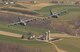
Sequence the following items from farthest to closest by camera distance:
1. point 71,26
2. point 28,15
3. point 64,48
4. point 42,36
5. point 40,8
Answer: point 40,8
point 28,15
point 71,26
point 42,36
point 64,48

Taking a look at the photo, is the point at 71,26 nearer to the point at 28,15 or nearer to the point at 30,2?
the point at 28,15

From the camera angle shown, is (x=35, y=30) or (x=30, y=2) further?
(x=30, y=2)

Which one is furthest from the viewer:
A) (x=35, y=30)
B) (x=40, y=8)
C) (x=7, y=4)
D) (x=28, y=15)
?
(x=7, y=4)

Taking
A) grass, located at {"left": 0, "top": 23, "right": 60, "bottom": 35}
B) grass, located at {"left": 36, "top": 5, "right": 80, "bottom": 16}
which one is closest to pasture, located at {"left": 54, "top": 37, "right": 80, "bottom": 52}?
grass, located at {"left": 0, "top": 23, "right": 60, "bottom": 35}

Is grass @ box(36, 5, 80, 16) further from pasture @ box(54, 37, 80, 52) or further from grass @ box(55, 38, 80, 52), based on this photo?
grass @ box(55, 38, 80, 52)

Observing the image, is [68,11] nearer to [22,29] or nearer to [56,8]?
[56,8]

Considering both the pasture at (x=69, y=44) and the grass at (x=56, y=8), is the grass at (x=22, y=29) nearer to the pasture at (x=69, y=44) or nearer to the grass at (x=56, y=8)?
the pasture at (x=69, y=44)

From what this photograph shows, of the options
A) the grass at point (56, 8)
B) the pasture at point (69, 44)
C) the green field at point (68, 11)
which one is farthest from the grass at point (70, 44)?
the grass at point (56, 8)

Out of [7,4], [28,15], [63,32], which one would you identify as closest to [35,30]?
[63,32]
